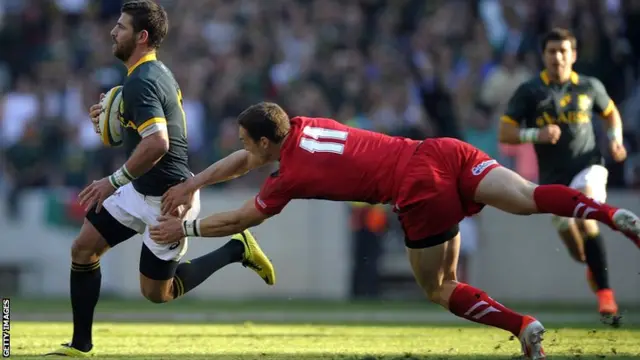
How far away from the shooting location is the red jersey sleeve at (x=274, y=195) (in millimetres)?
8047

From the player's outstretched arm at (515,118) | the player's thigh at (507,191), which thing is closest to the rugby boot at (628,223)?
the player's thigh at (507,191)

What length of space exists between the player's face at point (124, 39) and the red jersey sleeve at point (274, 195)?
167 centimetres

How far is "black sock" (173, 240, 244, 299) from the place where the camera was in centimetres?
976

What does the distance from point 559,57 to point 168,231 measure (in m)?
5.25

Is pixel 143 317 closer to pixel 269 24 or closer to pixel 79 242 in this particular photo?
pixel 79 242

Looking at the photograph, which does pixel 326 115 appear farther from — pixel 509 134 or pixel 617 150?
pixel 617 150

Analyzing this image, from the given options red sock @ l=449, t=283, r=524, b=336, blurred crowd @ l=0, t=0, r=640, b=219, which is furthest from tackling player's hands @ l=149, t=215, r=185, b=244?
blurred crowd @ l=0, t=0, r=640, b=219

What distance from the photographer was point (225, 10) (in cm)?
2111

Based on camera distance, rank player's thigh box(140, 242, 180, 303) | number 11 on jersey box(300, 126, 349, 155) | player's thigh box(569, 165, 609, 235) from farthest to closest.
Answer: player's thigh box(569, 165, 609, 235) → player's thigh box(140, 242, 180, 303) → number 11 on jersey box(300, 126, 349, 155)

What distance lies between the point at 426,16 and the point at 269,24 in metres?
2.77

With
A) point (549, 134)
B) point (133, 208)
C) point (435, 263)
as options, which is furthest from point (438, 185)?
point (549, 134)

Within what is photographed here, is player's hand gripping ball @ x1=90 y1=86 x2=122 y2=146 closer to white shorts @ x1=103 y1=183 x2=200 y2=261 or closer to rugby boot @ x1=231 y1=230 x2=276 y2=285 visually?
white shorts @ x1=103 y1=183 x2=200 y2=261

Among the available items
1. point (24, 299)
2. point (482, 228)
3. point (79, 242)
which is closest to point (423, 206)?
point (79, 242)

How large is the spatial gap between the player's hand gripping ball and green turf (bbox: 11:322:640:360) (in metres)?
1.62
